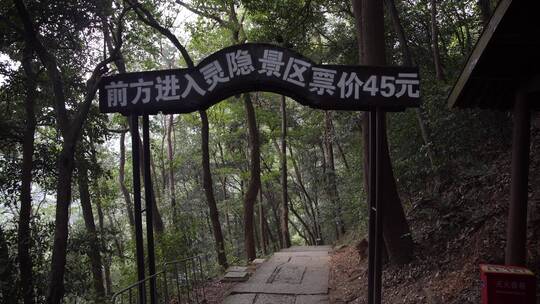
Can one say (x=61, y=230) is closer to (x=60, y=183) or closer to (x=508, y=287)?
(x=60, y=183)

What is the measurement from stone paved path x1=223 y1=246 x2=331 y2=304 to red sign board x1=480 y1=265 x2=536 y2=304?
4313 mm

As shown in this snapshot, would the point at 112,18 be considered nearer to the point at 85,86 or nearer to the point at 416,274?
the point at 85,86

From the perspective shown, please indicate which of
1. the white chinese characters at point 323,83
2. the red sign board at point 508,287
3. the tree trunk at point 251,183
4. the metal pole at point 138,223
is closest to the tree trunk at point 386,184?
the white chinese characters at point 323,83

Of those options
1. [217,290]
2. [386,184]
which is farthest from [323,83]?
[217,290]

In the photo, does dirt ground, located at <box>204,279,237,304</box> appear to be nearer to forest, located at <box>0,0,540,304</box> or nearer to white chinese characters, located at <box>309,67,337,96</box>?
forest, located at <box>0,0,540,304</box>

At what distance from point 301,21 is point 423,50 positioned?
3.78 metres

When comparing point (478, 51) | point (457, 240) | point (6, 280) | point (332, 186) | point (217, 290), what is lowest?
point (217, 290)

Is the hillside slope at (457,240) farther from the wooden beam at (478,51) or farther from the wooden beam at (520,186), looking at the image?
the wooden beam at (478,51)

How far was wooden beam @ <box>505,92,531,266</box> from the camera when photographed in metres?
4.56

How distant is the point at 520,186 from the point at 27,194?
27.4 feet

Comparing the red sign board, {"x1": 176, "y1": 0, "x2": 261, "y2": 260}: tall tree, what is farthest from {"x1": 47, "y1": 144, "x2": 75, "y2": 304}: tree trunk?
{"x1": 176, "y1": 0, "x2": 261, "y2": 260}: tall tree

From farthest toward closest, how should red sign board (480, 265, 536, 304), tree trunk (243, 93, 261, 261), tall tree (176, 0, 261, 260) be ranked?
tree trunk (243, 93, 261, 261) < tall tree (176, 0, 261, 260) < red sign board (480, 265, 536, 304)

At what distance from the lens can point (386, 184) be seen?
771 centimetres

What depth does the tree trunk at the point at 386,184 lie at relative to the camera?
7727 mm
